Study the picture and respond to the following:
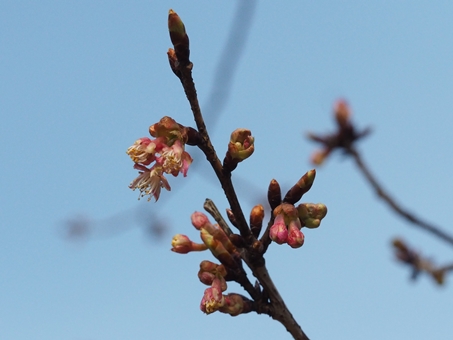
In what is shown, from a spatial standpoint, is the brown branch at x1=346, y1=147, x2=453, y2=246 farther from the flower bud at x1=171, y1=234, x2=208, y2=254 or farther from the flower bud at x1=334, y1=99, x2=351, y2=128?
the flower bud at x1=171, y1=234, x2=208, y2=254

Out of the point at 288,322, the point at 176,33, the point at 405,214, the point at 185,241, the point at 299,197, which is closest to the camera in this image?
the point at 176,33

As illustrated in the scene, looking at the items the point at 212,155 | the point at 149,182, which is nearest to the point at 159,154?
the point at 149,182

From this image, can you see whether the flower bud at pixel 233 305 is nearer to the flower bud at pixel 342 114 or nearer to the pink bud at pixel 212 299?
the pink bud at pixel 212 299

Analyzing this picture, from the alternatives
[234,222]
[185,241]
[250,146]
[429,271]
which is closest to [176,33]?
[250,146]

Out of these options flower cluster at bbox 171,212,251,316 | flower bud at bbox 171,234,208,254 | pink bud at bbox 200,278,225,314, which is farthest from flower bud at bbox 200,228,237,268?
flower bud at bbox 171,234,208,254

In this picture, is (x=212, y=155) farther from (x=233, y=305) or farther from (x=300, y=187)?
(x=233, y=305)

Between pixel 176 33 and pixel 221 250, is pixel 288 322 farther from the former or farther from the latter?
pixel 176 33
